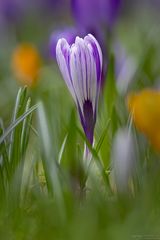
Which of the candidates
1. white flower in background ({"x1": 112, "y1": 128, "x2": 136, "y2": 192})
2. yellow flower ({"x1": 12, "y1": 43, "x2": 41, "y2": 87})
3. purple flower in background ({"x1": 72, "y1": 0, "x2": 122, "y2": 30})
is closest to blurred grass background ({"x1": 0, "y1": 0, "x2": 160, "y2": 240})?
white flower in background ({"x1": 112, "y1": 128, "x2": 136, "y2": 192})

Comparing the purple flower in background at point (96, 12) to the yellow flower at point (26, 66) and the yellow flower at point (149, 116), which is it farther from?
the yellow flower at point (149, 116)

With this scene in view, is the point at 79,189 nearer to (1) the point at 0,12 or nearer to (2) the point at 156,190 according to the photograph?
(2) the point at 156,190

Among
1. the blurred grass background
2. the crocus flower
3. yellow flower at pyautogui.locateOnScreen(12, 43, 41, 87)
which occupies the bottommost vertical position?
the blurred grass background

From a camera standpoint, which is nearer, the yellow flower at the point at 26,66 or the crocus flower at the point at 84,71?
the crocus flower at the point at 84,71

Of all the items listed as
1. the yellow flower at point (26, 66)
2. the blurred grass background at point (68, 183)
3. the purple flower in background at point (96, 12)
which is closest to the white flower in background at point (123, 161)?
the blurred grass background at point (68, 183)

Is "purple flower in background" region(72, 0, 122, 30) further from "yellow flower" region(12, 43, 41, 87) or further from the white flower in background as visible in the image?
the white flower in background

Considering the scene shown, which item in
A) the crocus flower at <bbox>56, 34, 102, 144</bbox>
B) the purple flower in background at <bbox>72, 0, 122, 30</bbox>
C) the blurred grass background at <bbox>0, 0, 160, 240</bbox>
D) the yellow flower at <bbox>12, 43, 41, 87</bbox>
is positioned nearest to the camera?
the blurred grass background at <bbox>0, 0, 160, 240</bbox>
